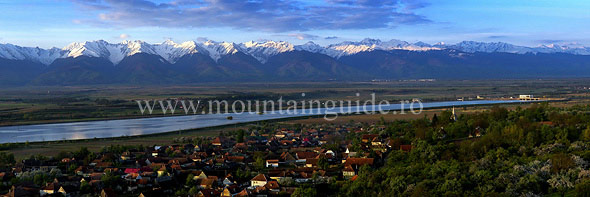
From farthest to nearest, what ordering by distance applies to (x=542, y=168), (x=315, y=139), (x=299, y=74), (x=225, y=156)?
(x=299, y=74), (x=315, y=139), (x=225, y=156), (x=542, y=168)

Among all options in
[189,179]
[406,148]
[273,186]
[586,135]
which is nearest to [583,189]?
[586,135]

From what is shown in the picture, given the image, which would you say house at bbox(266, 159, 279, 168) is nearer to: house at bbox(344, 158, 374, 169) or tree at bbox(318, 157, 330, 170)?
tree at bbox(318, 157, 330, 170)

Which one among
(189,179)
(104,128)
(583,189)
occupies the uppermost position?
(583,189)

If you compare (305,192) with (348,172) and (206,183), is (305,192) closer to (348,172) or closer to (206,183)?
(206,183)

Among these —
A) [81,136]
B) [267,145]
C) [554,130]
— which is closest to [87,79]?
[81,136]

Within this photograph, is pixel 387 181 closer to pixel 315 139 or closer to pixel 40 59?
pixel 315 139

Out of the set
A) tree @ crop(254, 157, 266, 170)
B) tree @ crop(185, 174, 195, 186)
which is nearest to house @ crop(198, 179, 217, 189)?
tree @ crop(185, 174, 195, 186)
